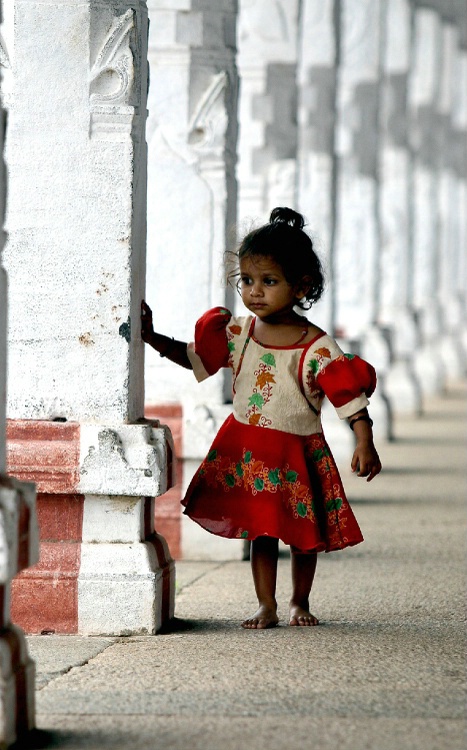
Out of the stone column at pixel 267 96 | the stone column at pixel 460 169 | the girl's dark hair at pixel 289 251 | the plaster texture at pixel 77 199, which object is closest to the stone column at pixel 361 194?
the stone column at pixel 267 96

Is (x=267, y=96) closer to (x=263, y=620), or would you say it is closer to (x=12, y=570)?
(x=263, y=620)

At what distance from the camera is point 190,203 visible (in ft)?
21.0

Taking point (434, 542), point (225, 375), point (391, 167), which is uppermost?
point (391, 167)

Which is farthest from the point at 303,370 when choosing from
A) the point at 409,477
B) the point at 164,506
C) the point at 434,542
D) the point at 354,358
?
the point at 409,477

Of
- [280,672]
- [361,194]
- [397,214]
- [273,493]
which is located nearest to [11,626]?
[280,672]

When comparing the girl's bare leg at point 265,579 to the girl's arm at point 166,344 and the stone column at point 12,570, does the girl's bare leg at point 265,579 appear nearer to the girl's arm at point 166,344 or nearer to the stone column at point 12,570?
the girl's arm at point 166,344

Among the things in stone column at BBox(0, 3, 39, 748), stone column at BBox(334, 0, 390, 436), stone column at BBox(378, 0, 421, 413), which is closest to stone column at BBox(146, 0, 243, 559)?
stone column at BBox(0, 3, 39, 748)

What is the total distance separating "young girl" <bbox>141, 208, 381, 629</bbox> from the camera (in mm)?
4578

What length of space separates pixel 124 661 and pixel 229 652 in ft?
1.03

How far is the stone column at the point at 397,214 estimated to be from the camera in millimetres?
15016

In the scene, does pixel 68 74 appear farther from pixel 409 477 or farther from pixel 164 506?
pixel 409 477

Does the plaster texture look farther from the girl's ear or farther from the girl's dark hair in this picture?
the girl's ear

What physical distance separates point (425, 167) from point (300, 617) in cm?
1458

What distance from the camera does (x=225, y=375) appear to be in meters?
6.50
